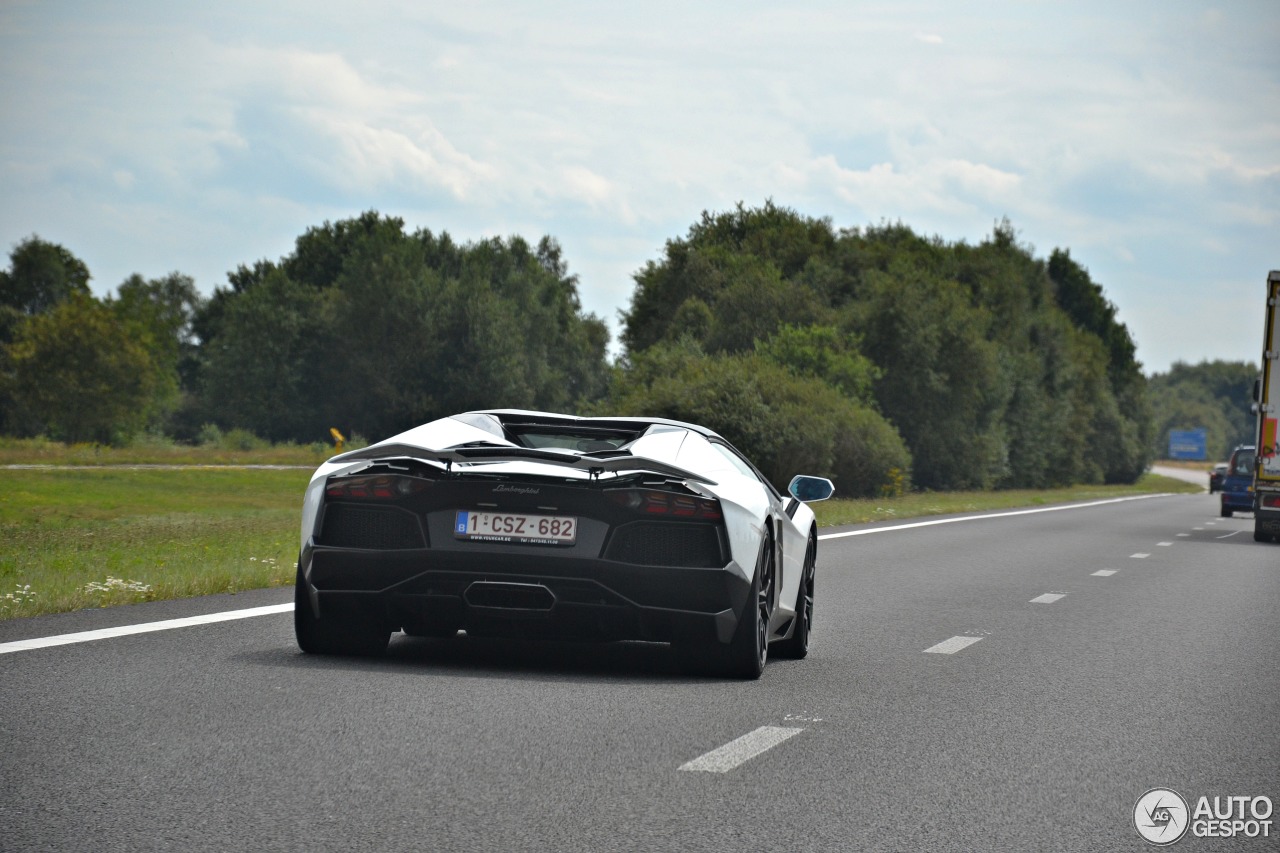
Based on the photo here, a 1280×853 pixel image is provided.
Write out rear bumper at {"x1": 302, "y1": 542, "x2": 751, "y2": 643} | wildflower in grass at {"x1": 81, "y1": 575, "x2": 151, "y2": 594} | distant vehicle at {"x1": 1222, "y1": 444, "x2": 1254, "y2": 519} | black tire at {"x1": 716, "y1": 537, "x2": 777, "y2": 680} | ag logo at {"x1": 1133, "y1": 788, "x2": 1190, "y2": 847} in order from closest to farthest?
ag logo at {"x1": 1133, "y1": 788, "x2": 1190, "y2": 847}
rear bumper at {"x1": 302, "y1": 542, "x2": 751, "y2": 643}
black tire at {"x1": 716, "y1": 537, "x2": 777, "y2": 680}
wildflower in grass at {"x1": 81, "y1": 575, "x2": 151, "y2": 594}
distant vehicle at {"x1": 1222, "y1": 444, "x2": 1254, "y2": 519}

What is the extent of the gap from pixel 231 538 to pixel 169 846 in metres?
16.7

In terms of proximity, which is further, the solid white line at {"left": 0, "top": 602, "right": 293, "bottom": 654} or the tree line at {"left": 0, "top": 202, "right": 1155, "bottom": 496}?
the tree line at {"left": 0, "top": 202, "right": 1155, "bottom": 496}

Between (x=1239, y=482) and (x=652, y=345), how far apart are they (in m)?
29.9

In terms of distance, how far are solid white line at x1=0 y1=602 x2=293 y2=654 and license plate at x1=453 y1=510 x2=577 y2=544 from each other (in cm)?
251

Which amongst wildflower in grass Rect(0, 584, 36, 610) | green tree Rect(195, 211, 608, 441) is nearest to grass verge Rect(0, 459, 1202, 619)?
wildflower in grass Rect(0, 584, 36, 610)

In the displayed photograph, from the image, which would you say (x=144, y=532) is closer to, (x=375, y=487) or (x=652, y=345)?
(x=375, y=487)

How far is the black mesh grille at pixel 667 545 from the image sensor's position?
7.92 m

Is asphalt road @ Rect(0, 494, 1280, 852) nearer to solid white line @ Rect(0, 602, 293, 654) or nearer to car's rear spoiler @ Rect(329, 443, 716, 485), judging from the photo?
solid white line @ Rect(0, 602, 293, 654)

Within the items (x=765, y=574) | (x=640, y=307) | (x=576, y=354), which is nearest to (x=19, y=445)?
(x=640, y=307)

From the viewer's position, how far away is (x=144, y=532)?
885 inches

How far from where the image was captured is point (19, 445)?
63.2 meters

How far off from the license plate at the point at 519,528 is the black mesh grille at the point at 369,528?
250mm

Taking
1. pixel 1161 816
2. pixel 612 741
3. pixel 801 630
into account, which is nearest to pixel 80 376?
pixel 801 630

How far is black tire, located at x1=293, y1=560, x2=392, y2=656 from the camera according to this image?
8383mm
